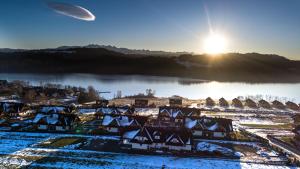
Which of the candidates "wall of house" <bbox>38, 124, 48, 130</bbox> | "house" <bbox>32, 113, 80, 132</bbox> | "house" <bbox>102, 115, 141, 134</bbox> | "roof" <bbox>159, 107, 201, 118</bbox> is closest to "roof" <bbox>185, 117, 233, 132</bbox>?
"roof" <bbox>159, 107, 201, 118</bbox>

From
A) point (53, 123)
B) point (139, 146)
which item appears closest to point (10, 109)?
point (53, 123)

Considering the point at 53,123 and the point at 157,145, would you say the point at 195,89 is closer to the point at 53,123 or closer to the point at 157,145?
the point at 53,123

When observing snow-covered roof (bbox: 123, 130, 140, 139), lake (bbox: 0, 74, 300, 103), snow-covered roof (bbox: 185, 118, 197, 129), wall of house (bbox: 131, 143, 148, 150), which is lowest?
wall of house (bbox: 131, 143, 148, 150)

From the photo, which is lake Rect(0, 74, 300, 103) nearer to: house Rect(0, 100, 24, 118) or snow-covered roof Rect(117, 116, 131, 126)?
house Rect(0, 100, 24, 118)

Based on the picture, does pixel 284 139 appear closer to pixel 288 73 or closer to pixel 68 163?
pixel 68 163

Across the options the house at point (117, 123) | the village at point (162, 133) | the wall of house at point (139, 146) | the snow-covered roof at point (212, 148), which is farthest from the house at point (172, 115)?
the wall of house at point (139, 146)

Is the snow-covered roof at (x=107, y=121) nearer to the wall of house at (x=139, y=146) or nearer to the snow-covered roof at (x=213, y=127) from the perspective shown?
the wall of house at (x=139, y=146)
